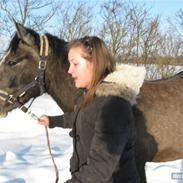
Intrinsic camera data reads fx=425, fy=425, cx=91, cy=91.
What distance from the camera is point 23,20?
14609 millimetres

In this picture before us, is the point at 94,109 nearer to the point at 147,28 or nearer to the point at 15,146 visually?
the point at 15,146

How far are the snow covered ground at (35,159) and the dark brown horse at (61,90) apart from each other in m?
1.65

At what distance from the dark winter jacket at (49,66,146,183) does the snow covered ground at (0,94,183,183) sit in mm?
3146

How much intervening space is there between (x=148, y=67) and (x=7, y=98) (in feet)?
Result: 30.4

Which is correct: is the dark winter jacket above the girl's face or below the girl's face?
below

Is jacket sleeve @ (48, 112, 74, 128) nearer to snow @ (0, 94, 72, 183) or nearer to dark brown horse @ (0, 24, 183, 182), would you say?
dark brown horse @ (0, 24, 183, 182)

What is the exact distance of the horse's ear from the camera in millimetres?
3723

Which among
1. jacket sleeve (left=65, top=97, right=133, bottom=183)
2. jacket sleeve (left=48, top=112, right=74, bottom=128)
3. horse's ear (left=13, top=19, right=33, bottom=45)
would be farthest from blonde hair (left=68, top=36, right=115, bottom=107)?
horse's ear (left=13, top=19, right=33, bottom=45)

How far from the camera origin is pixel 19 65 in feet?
12.5

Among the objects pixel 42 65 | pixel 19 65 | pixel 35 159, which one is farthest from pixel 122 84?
pixel 35 159

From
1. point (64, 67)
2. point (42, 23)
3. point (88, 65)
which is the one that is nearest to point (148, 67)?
point (42, 23)

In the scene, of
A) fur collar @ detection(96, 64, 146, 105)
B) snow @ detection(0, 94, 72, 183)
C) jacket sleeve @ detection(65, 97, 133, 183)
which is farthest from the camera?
snow @ detection(0, 94, 72, 183)

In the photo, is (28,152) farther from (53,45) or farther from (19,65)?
(53,45)

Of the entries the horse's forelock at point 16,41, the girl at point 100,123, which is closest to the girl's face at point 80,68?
the girl at point 100,123
